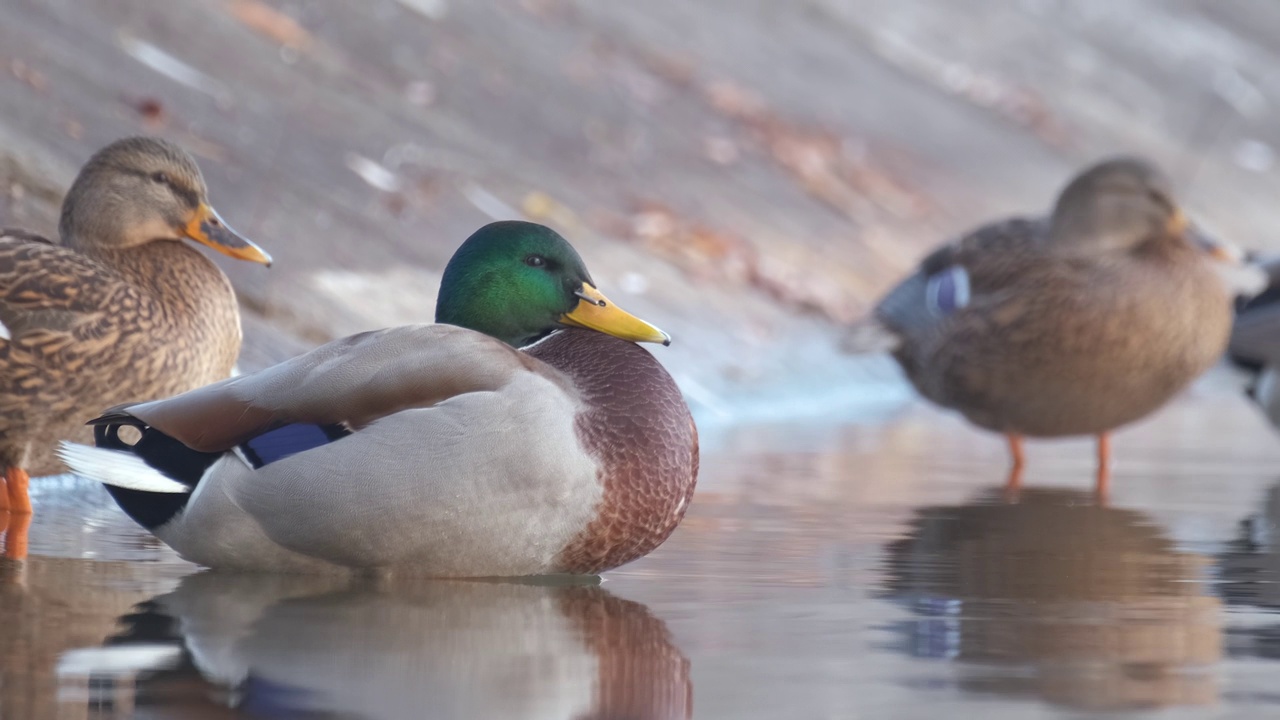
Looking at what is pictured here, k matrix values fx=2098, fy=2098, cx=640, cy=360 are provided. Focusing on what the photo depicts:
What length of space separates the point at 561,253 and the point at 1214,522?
7.55ft

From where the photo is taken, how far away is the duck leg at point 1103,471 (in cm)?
715

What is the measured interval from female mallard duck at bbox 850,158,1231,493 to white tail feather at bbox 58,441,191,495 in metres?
3.81

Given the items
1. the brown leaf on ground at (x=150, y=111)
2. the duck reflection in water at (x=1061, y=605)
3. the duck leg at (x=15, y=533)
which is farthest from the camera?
the brown leaf on ground at (x=150, y=111)

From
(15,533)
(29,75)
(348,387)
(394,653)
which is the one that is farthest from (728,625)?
(29,75)

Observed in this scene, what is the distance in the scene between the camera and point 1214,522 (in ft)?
20.1

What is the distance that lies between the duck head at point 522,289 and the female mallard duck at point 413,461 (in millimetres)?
258

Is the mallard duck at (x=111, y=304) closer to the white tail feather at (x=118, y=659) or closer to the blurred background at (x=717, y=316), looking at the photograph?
the blurred background at (x=717, y=316)

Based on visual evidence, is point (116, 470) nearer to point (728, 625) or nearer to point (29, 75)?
point (728, 625)

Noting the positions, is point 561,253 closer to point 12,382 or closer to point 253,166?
point 12,382

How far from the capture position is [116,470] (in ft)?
14.9

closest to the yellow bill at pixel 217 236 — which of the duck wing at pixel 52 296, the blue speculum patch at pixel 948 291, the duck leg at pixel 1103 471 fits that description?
the duck wing at pixel 52 296

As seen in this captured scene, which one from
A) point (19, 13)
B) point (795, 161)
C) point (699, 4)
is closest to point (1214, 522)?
point (19, 13)

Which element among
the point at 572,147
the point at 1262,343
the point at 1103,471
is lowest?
the point at 1103,471

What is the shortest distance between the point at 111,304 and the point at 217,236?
0.75m
